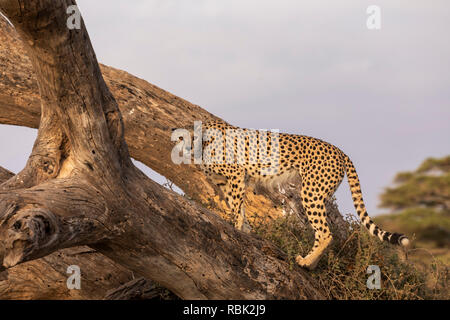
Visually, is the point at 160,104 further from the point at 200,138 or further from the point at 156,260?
the point at 156,260

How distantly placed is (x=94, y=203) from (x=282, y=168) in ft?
8.58

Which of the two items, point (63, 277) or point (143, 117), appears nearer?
point (63, 277)

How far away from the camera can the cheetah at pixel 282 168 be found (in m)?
→ 5.45

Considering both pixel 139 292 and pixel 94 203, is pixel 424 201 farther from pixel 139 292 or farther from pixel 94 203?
pixel 94 203

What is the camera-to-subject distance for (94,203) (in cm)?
370

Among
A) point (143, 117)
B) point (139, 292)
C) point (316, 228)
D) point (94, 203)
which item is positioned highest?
point (143, 117)

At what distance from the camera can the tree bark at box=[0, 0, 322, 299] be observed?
328 centimetres

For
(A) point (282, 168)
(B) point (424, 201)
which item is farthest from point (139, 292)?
(B) point (424, 201)

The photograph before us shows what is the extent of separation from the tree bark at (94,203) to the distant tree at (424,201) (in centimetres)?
987

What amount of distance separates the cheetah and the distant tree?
8.65m

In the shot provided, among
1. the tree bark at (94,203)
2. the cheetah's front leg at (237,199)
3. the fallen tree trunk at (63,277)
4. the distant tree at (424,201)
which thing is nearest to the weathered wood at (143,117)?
the cheetah's front leg at (237,199)

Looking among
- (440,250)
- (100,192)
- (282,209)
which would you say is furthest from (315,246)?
(440,250)

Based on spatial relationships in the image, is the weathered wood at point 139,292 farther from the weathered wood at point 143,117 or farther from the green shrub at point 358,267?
the weathered wood at point 143,117

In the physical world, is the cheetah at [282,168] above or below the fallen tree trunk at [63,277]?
above
